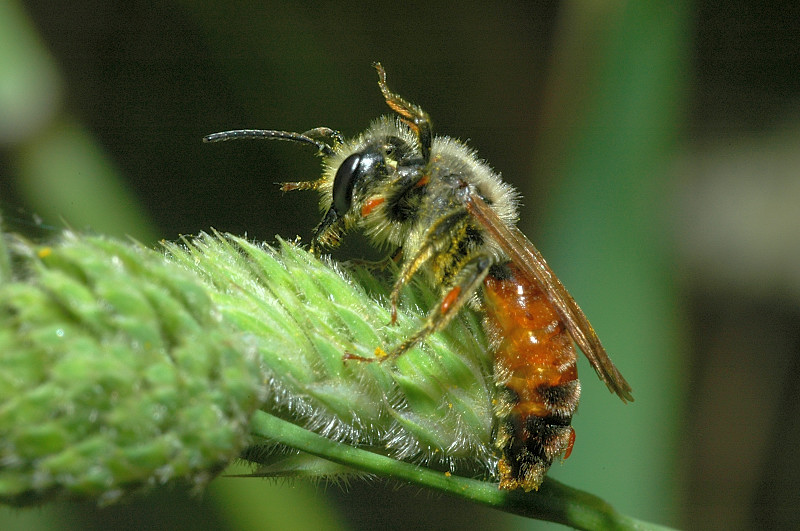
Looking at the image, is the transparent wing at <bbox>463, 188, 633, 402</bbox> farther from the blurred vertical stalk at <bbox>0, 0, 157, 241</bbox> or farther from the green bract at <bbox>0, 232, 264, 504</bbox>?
the blurred vertical stalk at <bbox>0, 0, 157, 241</bbox>

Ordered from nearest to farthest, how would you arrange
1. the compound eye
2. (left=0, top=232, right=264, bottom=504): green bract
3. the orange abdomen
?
(left=0, top=232, right=264, bottom=504): green bract
the orange abdomen
the compound eye

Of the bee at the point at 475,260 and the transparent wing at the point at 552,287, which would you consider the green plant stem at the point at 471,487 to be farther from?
the transparent wing at the point at 552,287

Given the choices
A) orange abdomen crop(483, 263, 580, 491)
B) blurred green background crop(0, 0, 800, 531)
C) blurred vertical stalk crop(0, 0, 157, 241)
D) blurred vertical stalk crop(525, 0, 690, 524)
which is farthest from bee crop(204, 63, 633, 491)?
blurred vertical stalk crop(0, 0, 157, 241)

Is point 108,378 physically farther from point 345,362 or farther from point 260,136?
point 260,136

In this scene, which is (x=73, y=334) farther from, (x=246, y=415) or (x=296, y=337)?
(x=296, y=337)

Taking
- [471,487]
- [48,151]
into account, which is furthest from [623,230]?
[48,151]

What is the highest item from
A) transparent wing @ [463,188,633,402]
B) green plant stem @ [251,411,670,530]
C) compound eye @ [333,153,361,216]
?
compound eye @ [333,153,361,216]

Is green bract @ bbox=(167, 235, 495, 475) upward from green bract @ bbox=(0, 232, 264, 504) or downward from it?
downward
